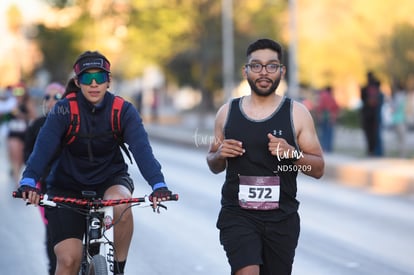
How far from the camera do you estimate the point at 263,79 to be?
5.82 meters

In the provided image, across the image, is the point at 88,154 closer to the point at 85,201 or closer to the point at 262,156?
the point at 85,201

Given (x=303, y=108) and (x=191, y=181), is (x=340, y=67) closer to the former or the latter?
(x=191, y=181)

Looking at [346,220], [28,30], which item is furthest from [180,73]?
[346,220]

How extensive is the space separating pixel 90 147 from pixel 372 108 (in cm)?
1709

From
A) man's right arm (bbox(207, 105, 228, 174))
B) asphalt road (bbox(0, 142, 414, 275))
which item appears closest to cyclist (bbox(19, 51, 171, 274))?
man's right arm (bbox(207, 105, 228, 174))

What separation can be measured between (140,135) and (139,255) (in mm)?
4354

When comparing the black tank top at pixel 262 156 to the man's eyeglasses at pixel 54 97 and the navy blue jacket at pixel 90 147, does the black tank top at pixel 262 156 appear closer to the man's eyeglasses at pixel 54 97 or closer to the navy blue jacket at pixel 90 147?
the navy blue jacket at pixel 90 147

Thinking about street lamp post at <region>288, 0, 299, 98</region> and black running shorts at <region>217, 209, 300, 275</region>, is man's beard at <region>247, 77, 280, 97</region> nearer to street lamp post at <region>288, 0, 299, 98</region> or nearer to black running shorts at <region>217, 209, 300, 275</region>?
black running shorts at <region>217, 209, 300, 275</region>

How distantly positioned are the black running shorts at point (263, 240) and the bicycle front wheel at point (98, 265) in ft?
2.25

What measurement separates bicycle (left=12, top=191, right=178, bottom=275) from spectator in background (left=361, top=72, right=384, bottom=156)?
53.6 feet

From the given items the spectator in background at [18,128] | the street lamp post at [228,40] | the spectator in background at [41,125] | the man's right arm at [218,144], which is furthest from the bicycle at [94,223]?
the street lamp post at [228,40]

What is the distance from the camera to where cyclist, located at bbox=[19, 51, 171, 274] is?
5930 mm

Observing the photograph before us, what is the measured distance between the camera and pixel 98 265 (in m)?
5.66

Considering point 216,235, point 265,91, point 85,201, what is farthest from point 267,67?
point 216,235
